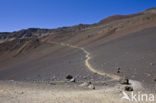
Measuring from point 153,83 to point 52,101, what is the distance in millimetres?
5744

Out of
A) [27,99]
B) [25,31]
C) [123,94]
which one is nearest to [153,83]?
[123,94]

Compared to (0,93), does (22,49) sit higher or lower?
higher

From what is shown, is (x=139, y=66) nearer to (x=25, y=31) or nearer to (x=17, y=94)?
(x=17, y=94)

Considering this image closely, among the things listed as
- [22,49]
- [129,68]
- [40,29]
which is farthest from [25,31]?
[129,68]

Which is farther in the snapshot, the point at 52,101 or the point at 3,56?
the point at 3,56

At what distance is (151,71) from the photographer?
422 inches

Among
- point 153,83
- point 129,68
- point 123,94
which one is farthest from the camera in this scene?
point 129,68

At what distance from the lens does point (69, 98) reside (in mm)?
5113

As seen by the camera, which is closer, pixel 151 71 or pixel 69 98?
pixel 69 98

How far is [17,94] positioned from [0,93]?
517 mm

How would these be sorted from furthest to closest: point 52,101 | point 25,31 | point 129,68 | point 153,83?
point 25,31 < point 129,68 < point 153,83 < point 52,101

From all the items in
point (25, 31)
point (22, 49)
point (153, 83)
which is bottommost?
point (153, 83)

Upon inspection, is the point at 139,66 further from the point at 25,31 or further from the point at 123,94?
the point at 25,31

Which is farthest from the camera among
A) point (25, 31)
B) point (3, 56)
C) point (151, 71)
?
point (25, 31)
